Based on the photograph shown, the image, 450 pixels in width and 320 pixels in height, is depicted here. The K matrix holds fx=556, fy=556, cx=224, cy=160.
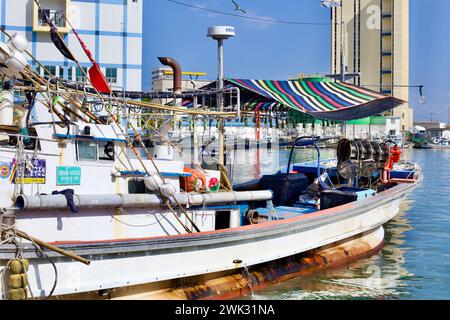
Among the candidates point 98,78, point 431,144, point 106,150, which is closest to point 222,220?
point 106,150

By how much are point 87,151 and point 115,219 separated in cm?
135

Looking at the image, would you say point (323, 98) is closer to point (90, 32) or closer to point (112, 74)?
point (112, 74)

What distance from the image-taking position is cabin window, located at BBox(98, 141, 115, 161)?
10.3 meters

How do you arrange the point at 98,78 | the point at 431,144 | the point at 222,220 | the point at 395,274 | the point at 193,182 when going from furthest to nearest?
the point at 431,144
the point at 395,274
the point at 98,78
the point at 222,220
the point at 193,182

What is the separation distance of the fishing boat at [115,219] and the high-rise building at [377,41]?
325ft

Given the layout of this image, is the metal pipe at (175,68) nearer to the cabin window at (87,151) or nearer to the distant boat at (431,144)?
the cabin window at (87,151)

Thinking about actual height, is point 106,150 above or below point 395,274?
above

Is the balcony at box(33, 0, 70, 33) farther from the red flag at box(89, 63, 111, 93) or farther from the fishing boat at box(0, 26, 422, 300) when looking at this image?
the red flag at box(89, 63, 111, 93)

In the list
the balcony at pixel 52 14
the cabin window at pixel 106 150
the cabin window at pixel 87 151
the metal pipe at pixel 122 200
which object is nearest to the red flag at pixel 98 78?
the cabin window at pixel 106 150

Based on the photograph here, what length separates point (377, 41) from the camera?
108875 millimetres

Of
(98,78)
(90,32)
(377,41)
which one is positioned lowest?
(98,78)

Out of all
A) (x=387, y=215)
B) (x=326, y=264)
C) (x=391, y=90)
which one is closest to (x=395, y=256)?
(x=387, y=215)
